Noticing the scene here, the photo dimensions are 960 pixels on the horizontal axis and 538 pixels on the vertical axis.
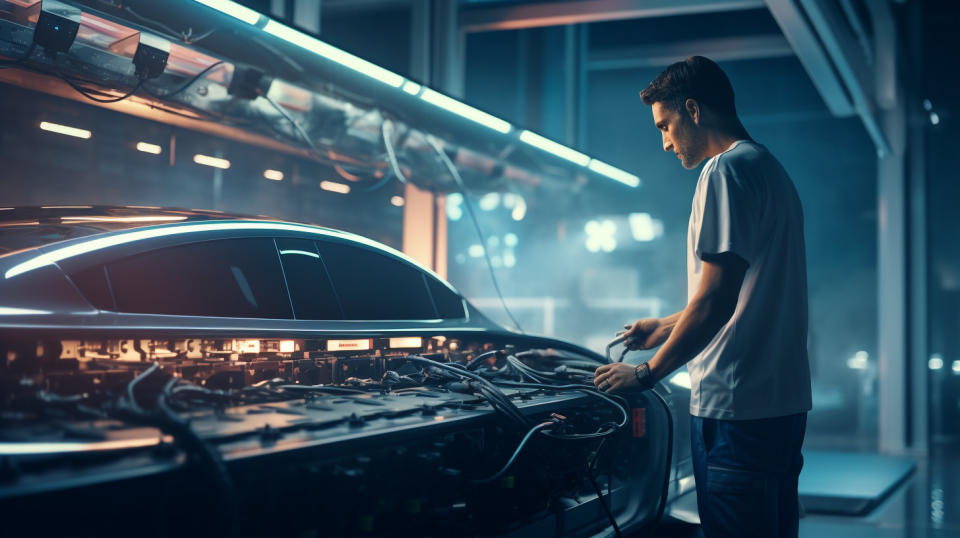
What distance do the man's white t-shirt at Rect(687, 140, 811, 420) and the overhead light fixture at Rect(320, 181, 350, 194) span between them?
464 centimetres

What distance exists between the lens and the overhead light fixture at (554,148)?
467 centimetres

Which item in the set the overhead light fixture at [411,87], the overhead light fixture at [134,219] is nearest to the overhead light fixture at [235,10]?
the overhead light fixture at [134,219]

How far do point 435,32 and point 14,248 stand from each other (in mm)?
4180

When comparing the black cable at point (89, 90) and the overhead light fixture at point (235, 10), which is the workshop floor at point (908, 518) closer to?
the overhead light fixture at point (235, 10)

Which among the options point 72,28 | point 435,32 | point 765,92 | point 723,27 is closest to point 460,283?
point 435,32

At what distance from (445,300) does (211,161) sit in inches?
101

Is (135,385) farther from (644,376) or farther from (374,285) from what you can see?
(374,285)

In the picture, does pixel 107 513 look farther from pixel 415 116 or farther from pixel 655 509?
pixel 415 116

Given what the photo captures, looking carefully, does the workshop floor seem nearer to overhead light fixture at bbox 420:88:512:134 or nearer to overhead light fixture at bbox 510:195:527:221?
overhead light fixture at bbox 420:88:512:134

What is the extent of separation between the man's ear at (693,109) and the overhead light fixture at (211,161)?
3.46 metres

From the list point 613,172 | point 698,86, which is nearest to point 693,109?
point 698,86

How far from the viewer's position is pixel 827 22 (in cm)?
429

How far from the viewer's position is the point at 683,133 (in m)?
2.05

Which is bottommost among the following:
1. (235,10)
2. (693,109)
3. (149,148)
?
(693,109)
